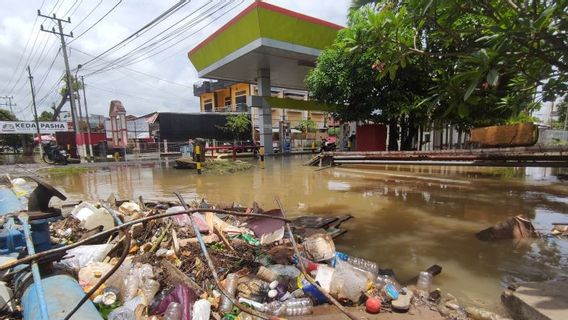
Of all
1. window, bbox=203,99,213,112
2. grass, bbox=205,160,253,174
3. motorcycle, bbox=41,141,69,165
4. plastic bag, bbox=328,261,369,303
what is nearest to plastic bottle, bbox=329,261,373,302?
plastic bag, bbox=328,261,369,303

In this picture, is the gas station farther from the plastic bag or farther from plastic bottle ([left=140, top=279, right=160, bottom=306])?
plastic bottle ([left=140, top=279, right=160, bottom=306])

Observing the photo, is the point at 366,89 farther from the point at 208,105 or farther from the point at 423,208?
the point at 208,105

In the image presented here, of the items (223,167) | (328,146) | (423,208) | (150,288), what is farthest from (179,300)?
(328,146)

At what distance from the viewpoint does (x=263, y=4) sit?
49.0 ft

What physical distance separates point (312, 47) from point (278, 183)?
1060 cm

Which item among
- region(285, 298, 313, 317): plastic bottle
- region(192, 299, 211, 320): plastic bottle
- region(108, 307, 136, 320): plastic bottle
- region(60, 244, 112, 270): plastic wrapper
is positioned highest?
region(60, 244, 112, 270): plastic wrapper

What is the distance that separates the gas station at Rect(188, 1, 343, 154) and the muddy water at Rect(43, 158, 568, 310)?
7961 mm

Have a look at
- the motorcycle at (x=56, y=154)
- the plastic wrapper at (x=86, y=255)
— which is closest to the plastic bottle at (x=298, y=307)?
the plastic wrapper at (x=86, y=255)

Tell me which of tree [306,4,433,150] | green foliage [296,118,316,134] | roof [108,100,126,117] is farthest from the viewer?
green foliage [296,118,316,134]

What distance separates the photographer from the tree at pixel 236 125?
33.8 m

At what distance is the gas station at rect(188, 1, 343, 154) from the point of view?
15.7 meters

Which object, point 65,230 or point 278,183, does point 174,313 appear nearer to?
point 65,230

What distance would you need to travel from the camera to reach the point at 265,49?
16469 mm

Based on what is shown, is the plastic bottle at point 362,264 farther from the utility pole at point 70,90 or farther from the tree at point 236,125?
the tree at point 236,125
